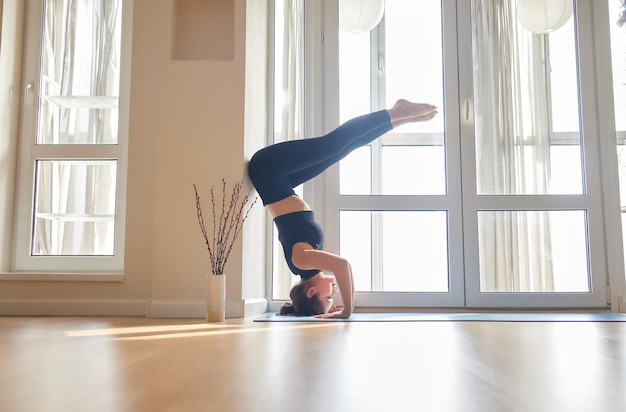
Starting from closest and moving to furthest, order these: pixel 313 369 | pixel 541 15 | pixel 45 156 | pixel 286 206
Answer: pixel 313 369
pixel 286 206
pixel 45 156
pixel 541 15

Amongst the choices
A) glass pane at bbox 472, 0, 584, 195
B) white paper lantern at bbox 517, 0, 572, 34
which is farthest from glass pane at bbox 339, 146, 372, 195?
white paper lantern at bbox 517, 0, 572, 34

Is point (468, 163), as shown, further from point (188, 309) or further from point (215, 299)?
point (188, 309)

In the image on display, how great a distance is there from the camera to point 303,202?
3.50m

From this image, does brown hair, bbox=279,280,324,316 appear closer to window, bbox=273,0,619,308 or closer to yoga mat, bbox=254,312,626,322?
yoga mat, bbox=254,312,626,322

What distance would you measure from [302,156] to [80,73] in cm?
174

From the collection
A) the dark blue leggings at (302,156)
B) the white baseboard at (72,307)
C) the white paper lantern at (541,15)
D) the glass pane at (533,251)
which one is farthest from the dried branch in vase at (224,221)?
the white paper lantern at (541,15)

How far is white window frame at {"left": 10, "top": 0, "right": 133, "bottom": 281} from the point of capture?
3.77 metres

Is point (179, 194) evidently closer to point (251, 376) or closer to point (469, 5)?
point (251, 376)

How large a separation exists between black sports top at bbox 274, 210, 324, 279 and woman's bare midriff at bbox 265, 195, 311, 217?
0.02 metres

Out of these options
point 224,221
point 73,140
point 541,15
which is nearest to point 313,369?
point 224,221

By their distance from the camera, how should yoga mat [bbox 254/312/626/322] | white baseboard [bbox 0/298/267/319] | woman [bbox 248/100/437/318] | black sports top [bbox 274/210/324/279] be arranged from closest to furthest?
yoga mat [bbox 254/312/626/322] → woman [bbox 248/100/437/318] → black sports top [bbox 274/210/324/279] → white baseboard [bbox 0/298/267/319]

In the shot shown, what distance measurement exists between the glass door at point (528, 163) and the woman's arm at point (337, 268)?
110 centimetres

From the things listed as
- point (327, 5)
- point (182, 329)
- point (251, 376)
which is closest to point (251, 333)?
point (182, 329)

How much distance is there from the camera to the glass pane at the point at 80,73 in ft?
12.9
